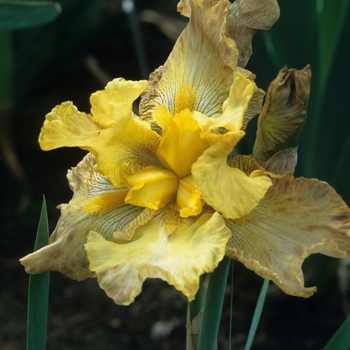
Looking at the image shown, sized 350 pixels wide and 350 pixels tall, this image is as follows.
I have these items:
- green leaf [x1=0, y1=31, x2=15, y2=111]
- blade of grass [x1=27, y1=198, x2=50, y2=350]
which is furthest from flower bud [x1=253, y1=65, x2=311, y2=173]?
green leaf [x1=0, y1=31, x2=15, y2=111]

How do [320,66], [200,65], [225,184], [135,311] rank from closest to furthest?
1. [225,184]
2. [200,65]
3. [320,66]
4. [135,311]

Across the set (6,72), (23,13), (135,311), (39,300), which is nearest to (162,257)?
(39,300)

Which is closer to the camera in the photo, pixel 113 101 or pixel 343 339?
pixel 113 101

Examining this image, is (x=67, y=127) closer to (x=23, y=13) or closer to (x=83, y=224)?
(x=83, y=224)

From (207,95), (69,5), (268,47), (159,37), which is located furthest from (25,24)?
(159,37)

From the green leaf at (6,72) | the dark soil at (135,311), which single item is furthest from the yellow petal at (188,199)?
the green leaf at (6,72)

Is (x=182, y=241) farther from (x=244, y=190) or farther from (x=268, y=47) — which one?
(x=268, y=47)

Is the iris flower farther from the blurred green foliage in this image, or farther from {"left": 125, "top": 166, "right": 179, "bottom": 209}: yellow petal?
the blurred green foliage
